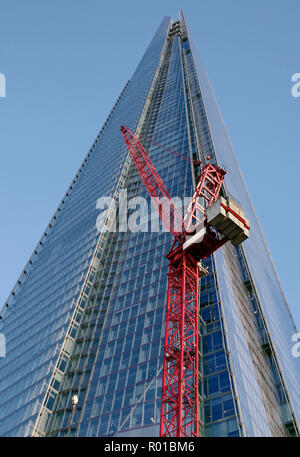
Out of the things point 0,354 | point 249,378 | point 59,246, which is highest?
point 59,246

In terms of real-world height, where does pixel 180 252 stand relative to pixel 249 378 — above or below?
above

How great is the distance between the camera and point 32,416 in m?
69.4

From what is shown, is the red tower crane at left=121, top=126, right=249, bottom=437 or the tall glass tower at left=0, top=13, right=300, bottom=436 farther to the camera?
the tall glass tower at left=0, top=13, right=300, bottom=436

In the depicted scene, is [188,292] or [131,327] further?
[131,327]

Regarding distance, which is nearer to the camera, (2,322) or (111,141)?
(2,322)

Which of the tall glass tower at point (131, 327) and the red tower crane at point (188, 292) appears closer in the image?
the red tower crane at point (188, 292)

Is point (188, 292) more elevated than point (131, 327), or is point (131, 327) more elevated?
point (131, 327)

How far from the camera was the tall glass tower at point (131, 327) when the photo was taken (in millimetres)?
60094

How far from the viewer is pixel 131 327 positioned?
74.3 metres

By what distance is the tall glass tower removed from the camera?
6009 cm

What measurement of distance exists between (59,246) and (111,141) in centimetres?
5350

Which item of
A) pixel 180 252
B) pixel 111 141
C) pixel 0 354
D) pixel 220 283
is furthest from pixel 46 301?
pixel 111 141
